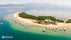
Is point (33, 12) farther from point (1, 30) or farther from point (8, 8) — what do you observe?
point (1, 30)

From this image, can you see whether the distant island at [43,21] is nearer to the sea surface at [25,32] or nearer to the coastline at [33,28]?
the coastline at [33,28]

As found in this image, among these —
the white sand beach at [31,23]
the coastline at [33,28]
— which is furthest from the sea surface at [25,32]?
the white sand beach at [31,23]

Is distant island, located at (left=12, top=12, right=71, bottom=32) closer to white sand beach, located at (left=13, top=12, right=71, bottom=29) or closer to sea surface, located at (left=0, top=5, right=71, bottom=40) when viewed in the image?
white sand beach, located at (left=13, top=12, right=71, bottom=29)

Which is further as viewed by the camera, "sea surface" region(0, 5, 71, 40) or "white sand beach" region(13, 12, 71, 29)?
"white sand beach" region(13, 12, 71, 29)

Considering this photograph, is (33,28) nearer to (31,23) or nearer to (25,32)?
(31,23)

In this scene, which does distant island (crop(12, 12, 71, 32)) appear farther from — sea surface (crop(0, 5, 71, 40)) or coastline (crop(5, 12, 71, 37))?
sea surface (crop(0, 5, 71, 40))

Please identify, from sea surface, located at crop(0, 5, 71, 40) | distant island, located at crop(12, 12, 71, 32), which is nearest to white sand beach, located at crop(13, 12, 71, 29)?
distant island, located at crop(12, 12, 71, 32)

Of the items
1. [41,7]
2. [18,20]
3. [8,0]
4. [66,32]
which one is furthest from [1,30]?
[66,32]
